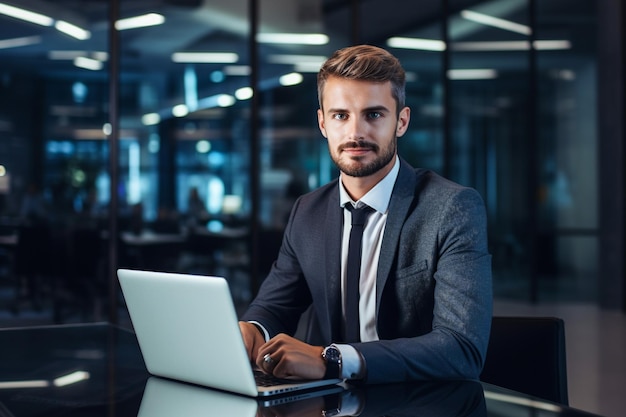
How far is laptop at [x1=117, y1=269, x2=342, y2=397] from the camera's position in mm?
1334

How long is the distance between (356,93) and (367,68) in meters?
0.06

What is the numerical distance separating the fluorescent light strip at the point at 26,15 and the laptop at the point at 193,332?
590cm

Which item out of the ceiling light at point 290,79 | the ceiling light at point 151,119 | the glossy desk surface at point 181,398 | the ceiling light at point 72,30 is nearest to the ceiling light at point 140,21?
the ceiling light at point 72,30

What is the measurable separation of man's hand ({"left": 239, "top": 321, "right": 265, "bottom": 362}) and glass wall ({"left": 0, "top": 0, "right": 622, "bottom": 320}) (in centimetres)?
546

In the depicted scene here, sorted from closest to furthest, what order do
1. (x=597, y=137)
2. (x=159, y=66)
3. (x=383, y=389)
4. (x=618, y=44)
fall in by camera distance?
1. (x=383, y=389)
2. (x=159, y=66)
3. (x=618, y=44)
4. (x=597, y=137)

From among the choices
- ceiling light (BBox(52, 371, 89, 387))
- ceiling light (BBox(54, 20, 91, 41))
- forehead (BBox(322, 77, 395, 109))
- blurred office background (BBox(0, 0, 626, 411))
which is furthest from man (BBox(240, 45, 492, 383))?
ceiling light (BBox(54, 20, 91, 41))

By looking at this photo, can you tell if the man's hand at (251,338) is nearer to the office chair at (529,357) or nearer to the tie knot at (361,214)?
the tie knot at (361,214)

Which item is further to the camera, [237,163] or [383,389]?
[237,163]

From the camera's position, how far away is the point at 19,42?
22.1ft

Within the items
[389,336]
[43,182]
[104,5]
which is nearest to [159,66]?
[104,5]

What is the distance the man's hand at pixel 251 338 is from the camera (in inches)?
68.3

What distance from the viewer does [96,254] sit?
7.01 m

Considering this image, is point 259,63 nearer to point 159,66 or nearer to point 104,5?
point 159,66

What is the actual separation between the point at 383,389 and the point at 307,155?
251 inches
